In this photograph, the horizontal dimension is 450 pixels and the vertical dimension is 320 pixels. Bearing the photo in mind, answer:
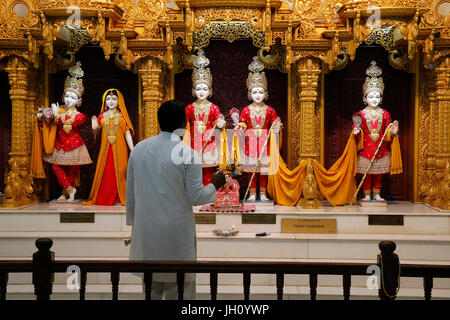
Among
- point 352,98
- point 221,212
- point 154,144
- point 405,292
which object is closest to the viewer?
point 154,144

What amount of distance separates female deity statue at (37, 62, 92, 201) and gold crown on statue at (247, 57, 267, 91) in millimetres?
2225

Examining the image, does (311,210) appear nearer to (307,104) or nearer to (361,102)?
(307,104)

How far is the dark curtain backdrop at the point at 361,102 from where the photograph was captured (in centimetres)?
683

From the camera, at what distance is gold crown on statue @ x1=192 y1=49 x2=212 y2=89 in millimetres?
6336

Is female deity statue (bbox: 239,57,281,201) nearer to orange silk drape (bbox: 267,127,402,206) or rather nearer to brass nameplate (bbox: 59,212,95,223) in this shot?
orange silk drape (bbox: 267,127,402,206)

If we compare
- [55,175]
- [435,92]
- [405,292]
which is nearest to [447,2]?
[435,92]

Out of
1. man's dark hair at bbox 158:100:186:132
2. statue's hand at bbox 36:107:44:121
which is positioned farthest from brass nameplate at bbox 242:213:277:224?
statue's hand at bbox 36:107:44:121

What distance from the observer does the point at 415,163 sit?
21.9 ft

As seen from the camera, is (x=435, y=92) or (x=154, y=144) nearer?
(x=154, y=144)

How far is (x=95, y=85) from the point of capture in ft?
22.7
